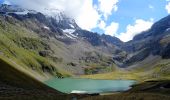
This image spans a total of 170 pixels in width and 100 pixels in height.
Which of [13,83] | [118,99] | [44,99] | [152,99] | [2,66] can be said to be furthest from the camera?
[2,66]

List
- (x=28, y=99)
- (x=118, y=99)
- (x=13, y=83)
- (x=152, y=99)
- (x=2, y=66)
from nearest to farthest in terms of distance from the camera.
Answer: (x=152, y=99) → (x=118, y=99) → (x=28, y=99) → (x=13, y=83) → (x=2, y=66)

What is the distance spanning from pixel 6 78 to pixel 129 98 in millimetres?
82347

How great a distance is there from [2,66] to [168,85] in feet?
279

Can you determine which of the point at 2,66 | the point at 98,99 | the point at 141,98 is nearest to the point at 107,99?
the point at 98,99

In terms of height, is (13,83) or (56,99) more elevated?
(13,83)

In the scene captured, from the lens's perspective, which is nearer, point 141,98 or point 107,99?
point 141,98

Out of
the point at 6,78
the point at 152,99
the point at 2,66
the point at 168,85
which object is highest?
the point at 2,66

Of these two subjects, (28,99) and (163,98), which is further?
(28,99)

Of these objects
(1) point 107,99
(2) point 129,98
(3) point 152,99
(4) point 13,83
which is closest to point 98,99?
(1) point 107,99

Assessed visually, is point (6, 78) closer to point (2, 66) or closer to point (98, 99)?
point (2, 66)

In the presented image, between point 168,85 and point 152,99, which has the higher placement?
point 168,85

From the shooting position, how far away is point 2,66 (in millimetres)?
145125

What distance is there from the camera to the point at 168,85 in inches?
3295

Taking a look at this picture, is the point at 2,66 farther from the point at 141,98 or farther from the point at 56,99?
the point at 141,98
